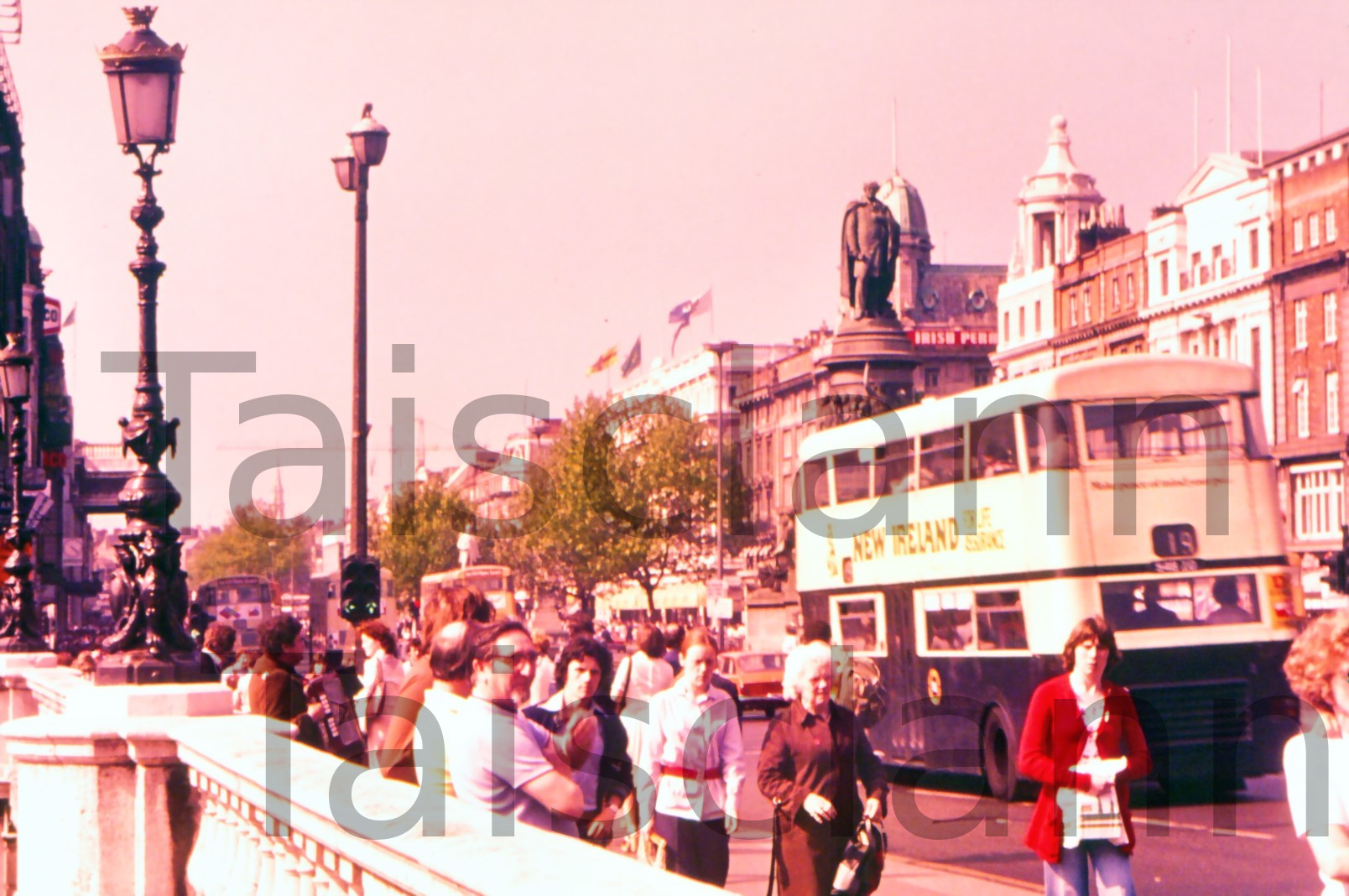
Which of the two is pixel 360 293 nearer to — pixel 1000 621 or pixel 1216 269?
pixel 1000 621

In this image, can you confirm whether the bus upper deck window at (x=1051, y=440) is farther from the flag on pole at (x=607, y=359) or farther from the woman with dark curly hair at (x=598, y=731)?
the flag on pole at (x=607, y=359)

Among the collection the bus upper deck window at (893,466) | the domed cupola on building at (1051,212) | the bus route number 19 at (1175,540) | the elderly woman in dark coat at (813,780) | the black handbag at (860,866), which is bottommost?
the black handbag at (860,866)

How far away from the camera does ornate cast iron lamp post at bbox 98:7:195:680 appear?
36.2 ft

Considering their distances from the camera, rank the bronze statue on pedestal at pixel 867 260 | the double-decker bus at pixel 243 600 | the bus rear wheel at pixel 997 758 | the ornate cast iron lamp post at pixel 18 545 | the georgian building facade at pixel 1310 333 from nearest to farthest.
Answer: the bus rear wheel at pixel 997 758 → the ornate cast iron lamp post at pixel 18 545 → the bronze statue on pedestal at pixel 867 260 → the georgian building facade at pixel 1310 333 → the double-decker bus at pixel 243 600

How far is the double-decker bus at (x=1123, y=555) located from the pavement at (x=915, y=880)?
4329 millimetres

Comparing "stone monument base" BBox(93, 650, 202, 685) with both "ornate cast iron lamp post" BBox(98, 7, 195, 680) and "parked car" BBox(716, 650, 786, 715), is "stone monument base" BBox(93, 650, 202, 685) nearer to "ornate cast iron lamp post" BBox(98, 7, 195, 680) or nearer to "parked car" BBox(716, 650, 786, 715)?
"ornate cast iron lamp post" BBox(98, 7, 195, 680)

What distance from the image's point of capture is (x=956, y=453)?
818 inches

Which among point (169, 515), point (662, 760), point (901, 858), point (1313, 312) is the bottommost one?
point (901, 858)

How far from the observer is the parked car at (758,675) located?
119 feet

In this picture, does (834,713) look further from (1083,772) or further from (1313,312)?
(1313,312)

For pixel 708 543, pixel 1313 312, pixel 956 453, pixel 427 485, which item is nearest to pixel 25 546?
pixel 956 453

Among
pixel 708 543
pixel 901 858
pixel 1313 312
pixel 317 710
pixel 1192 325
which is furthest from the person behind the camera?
pixel 708 543

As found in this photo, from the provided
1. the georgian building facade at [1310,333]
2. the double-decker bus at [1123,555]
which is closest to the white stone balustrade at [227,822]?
the double-decker bus at [1123,555]

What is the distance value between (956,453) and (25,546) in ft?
34.7
